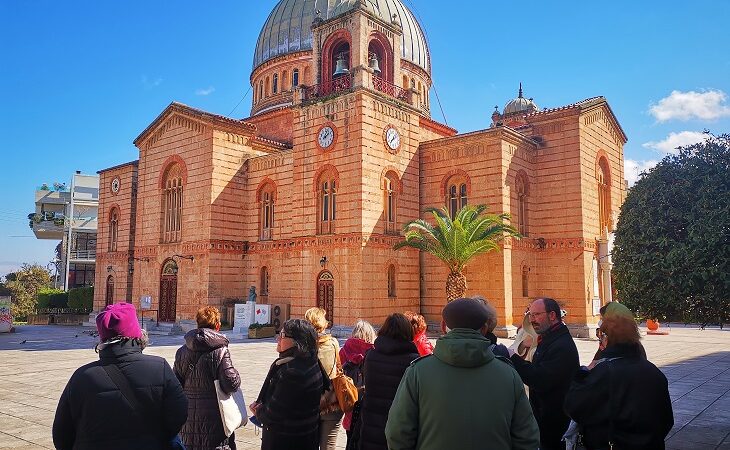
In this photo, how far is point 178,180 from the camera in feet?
101

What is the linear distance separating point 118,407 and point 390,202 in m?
22.4

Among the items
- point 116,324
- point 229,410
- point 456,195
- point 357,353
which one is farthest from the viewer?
point 456,195

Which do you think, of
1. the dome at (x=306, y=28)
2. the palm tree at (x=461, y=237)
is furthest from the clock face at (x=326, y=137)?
the dome at (x=306, y=28)

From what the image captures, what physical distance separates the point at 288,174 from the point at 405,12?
565 inches

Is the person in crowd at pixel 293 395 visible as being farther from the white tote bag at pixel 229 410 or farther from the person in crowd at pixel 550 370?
the person in crowd at pixel 550 370

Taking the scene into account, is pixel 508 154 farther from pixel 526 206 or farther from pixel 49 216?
pixel 49 216

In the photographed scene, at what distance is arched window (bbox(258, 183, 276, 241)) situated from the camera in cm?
2927

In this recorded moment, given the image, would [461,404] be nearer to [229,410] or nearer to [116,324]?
[116,324]

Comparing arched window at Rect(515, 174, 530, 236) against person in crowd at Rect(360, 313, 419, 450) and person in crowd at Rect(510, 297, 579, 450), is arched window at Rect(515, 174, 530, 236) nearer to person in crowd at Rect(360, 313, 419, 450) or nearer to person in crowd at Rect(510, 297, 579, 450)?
person in crowd at Rect(510, 297, 579, 450)

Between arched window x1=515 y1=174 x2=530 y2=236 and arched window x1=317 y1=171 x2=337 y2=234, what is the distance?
324 inches

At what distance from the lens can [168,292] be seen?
3027 centimetres

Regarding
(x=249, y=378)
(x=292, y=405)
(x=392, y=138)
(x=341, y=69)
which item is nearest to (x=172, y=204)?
(x=341, y=69)

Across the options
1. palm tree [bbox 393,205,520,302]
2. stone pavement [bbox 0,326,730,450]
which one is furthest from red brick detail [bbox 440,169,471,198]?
stone pavement [bbox 0,326,730,450]

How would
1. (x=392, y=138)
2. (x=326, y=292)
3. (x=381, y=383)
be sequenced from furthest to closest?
(x=392, y=138) < (x=326, y=292) < (x=381, y=383)
